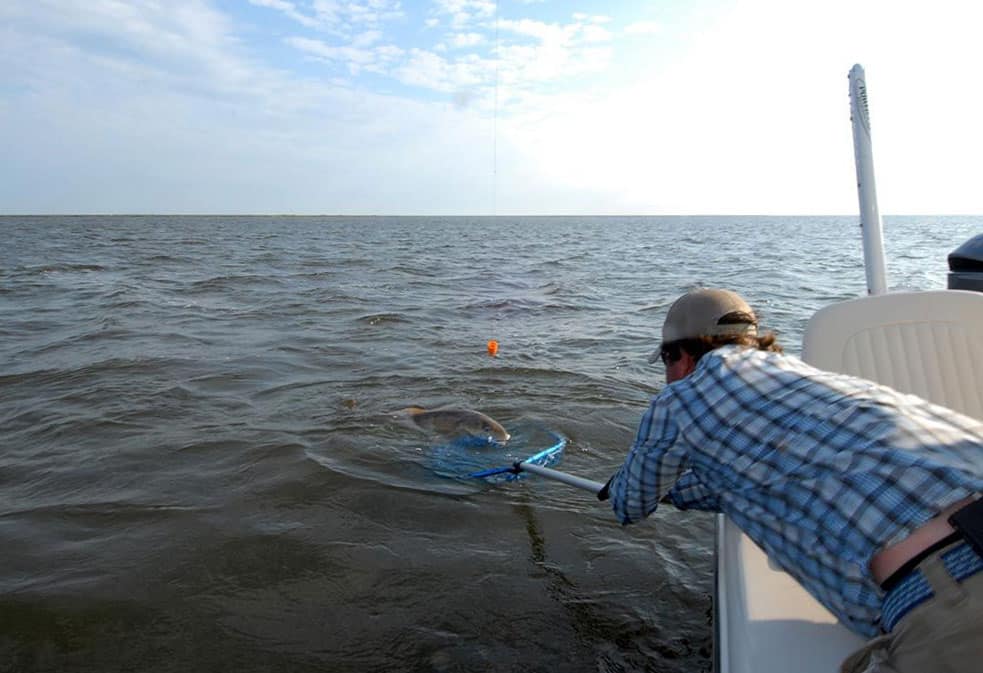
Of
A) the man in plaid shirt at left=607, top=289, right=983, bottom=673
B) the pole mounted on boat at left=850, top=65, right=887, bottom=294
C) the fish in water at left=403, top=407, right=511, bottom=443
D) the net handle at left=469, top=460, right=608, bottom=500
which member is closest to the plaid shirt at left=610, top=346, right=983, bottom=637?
the man in plaid shirt at left=607, top=289, right=983, bottom=673

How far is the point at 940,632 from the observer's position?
1475mm

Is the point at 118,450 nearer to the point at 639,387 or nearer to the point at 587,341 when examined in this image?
the point at 639,387

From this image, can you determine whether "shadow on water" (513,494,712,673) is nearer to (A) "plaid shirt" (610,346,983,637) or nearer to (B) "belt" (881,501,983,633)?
(A) "plaid shirt" (610,346,983,637)

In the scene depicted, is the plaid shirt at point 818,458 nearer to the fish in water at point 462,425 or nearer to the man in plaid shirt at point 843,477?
the man in plaid shirt at point 843,477

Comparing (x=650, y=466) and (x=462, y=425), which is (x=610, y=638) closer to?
(x=650, y=466)

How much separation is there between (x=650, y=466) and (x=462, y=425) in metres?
3.99

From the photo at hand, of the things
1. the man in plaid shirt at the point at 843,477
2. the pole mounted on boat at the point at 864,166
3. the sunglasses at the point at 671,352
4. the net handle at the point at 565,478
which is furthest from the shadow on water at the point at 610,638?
the pole mounted on boat at the point at 864,166

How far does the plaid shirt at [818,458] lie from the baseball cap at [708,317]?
0.15m

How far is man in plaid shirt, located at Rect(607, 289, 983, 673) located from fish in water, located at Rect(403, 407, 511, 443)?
3858mm

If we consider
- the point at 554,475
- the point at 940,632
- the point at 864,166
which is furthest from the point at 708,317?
the point at 864,166

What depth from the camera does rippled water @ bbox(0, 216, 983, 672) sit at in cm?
332

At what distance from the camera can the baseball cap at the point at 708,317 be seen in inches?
89.9

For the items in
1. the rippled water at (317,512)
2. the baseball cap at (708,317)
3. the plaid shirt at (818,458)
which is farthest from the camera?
the rippled water at (317,512)

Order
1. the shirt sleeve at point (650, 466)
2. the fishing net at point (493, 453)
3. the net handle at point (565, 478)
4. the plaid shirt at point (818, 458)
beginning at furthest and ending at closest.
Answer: the fishing net at point (493, 453) < the net handle at point (565, 478) < the shirt sleeve at point (650, 466) < the plaid shirt at point (818, 458)
